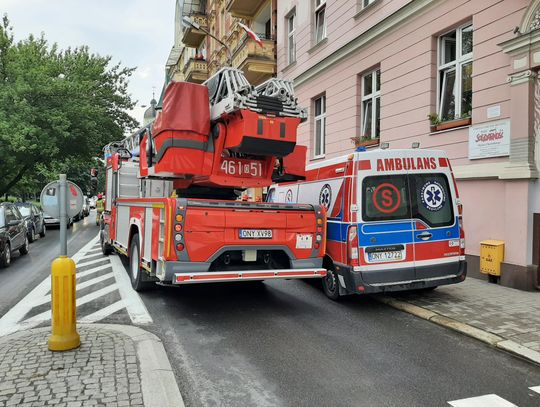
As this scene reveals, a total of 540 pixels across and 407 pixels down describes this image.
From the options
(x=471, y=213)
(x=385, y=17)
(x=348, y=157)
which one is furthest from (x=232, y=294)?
(x=385, y=17)

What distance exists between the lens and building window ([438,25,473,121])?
920 centimetres

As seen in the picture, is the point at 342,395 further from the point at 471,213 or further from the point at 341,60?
the point at 341,60

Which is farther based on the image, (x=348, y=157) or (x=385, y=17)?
(x=385, y=17)

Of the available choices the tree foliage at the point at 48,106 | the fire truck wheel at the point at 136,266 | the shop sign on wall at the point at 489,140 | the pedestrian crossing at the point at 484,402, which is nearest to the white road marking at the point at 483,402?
the pedestrian crossing at the point at 484,402

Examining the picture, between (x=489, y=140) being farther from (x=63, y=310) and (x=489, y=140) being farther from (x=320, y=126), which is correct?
(x=320, y=126)

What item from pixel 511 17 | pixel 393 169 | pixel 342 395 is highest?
pixel 511 17

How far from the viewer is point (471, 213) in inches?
343

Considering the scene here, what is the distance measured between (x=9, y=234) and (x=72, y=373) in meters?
8.46

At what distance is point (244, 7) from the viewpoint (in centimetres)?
2012

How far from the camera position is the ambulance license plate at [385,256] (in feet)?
20.6

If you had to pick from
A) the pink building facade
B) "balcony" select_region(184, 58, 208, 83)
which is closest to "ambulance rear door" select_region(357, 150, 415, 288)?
the pink building facade

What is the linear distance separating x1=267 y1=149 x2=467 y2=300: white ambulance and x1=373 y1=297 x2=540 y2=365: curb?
0.36 meters

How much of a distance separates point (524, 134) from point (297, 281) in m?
4.65

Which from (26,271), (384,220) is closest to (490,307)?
(384,220)
